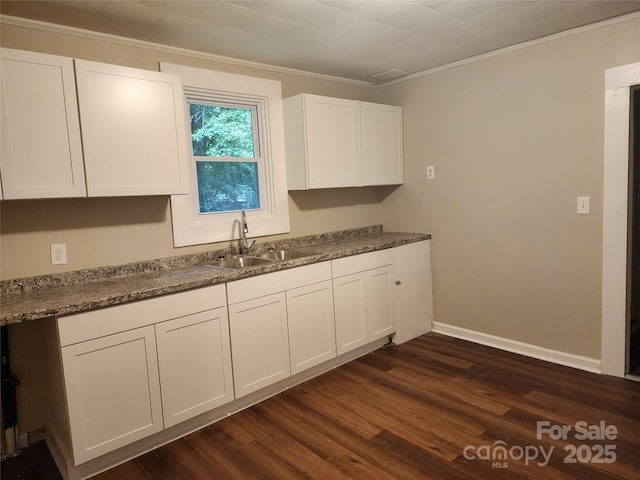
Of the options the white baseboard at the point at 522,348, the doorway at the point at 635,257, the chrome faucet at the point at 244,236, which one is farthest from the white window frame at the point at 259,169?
the doorway at the point at 635,257

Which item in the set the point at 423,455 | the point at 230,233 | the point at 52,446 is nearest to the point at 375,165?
the point at 230,233

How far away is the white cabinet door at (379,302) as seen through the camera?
3377mm

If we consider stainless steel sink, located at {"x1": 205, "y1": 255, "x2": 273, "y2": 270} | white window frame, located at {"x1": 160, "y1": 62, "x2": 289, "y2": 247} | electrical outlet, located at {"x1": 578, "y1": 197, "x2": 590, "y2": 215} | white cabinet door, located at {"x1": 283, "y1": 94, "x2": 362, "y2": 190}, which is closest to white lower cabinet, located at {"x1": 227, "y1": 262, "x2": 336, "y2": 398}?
stainless steel sink, located at {"x1": 205, "y1": 255, "x2": 273, "y2": 270}

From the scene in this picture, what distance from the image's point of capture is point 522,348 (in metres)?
3.31

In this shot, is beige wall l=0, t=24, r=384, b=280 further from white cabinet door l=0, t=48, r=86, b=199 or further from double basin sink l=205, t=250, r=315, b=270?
white cabinet door l=0, t=48, r=86, b=199

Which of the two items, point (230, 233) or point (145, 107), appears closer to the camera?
point (145, 107)

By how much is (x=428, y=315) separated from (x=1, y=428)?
3138 mm

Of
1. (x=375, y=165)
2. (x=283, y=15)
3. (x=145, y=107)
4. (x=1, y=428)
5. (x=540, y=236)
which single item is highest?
(x=283, y=15)

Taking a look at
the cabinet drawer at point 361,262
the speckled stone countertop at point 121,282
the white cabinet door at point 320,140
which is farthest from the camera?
the white cabinet door at point 320,140

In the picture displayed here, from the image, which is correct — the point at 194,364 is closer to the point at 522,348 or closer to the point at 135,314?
the point at 135,314

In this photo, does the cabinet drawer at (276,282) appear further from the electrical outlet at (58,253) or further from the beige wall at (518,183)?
the beige wall at (518,183)

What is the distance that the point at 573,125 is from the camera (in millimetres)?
2904

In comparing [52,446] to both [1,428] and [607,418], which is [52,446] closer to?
[1,428]

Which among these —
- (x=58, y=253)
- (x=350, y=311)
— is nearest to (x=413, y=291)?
(x=350, y=311)
